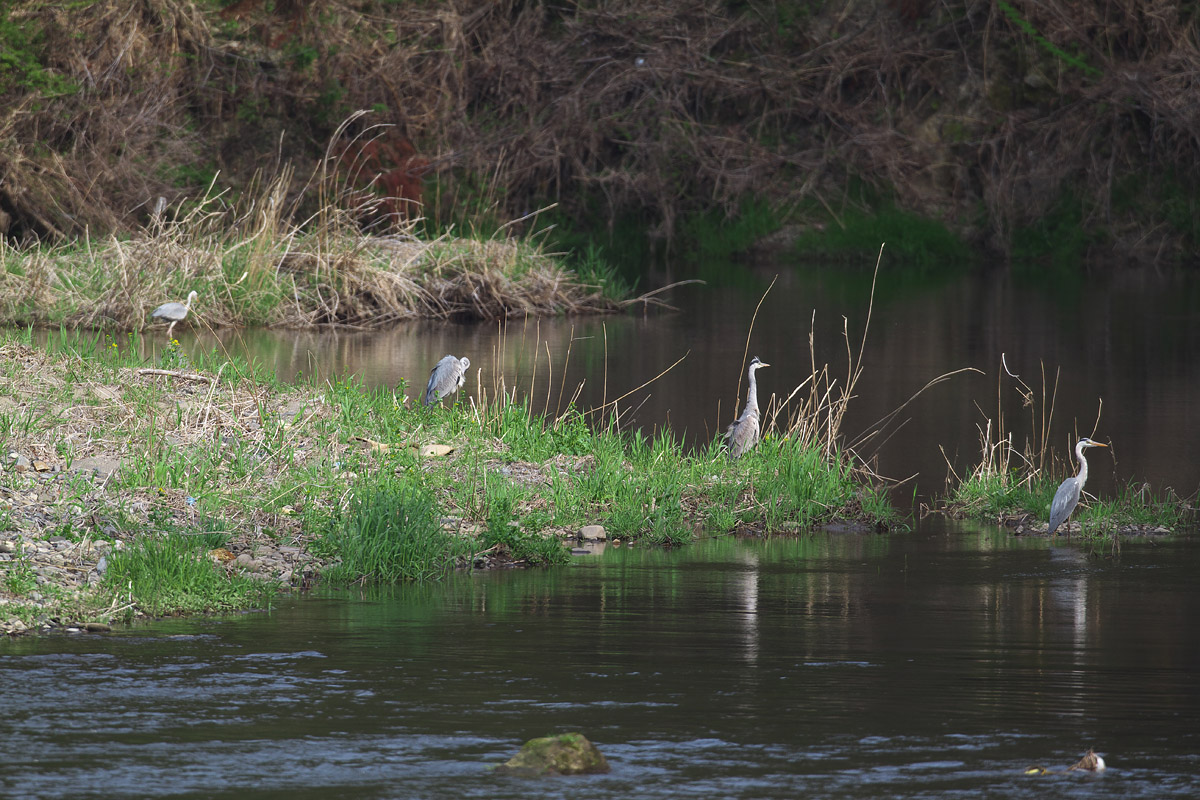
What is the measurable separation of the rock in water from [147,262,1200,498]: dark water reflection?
24.2ft

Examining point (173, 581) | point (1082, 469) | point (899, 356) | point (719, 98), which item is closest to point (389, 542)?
point (173, 581)

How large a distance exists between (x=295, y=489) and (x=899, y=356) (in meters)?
13.9

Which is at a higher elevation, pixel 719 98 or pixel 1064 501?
pixel 719 98

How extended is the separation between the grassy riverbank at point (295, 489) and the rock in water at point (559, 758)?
2866 mm

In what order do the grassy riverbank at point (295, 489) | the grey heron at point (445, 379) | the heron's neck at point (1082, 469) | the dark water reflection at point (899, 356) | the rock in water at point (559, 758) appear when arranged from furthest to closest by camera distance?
1. the dark water reflection at point (899, 356)
2. the grey heron at point (445, 379)
3. the heron's neck at point (1082, 469)
4. the grassy riverbank at point (295, 489)
5. the rock in water at point (559, 758)

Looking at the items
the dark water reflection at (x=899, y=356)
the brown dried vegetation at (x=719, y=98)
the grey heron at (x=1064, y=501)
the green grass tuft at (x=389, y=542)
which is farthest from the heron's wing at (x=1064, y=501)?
the brown dried vegetation at (x=719, y=98)

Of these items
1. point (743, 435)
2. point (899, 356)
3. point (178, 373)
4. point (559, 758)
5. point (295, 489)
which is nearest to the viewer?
point (559, 758)

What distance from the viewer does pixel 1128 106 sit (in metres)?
35.3

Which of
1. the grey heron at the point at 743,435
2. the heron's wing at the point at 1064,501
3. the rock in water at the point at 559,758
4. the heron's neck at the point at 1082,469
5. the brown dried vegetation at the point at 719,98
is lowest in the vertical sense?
the rock in water at the point at 559,758

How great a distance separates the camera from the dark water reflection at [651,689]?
5.87 metres

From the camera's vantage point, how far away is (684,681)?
23.5 ft

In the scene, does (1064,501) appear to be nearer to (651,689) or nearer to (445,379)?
(651,689)

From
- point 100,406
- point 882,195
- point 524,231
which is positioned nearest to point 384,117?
point 524,231

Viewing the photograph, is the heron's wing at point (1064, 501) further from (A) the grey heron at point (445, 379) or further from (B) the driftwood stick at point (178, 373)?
(B) the driftwood stick at point (178, 373)
